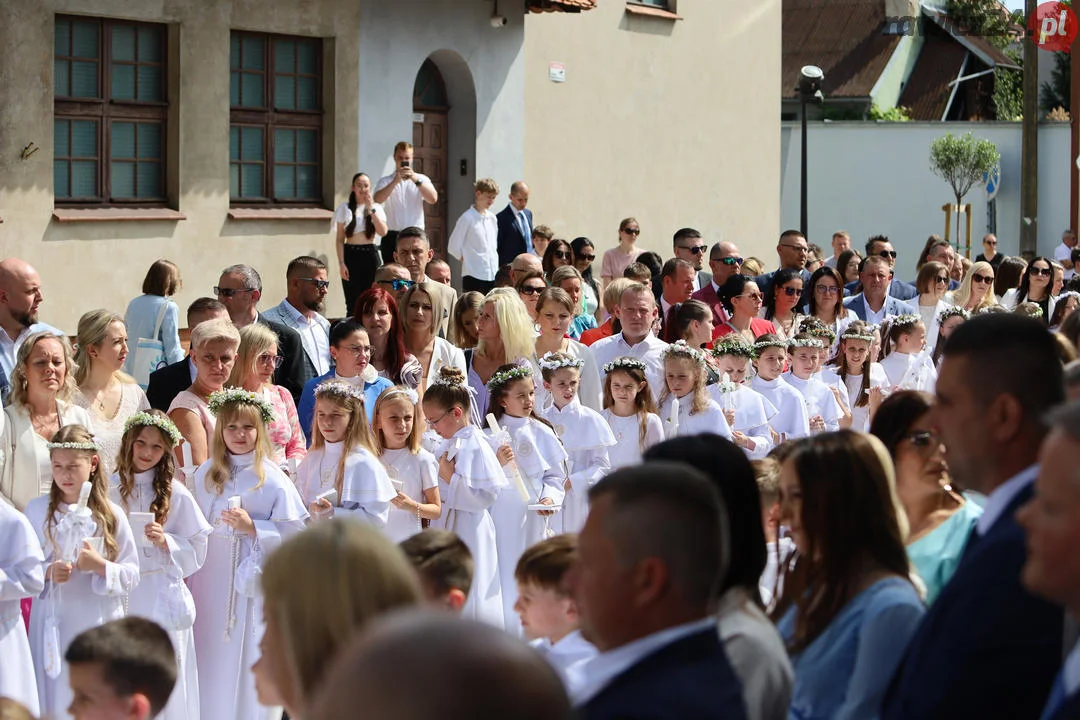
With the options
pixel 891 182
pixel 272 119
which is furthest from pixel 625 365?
pixel 891 182

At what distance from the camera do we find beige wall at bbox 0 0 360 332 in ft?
45.5

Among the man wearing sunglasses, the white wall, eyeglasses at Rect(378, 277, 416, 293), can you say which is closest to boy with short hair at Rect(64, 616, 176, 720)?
the man wearing sunglasses

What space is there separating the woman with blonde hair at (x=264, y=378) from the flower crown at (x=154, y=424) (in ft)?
3.00

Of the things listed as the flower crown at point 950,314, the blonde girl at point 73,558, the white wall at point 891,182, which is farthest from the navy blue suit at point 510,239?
the white wall at point 891,182

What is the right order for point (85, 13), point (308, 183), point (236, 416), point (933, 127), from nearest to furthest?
point (236, 416) → point (85, 13) → point (308, 183) → point (933, 127)

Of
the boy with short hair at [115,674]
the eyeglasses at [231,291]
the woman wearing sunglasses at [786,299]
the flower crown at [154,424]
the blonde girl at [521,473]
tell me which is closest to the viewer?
the boy with short hair at [115,674]

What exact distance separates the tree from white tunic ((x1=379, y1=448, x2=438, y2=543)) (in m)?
29.9

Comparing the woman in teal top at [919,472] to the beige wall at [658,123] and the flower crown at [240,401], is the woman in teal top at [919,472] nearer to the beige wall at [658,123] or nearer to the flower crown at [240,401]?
the flower crown at [240,401]

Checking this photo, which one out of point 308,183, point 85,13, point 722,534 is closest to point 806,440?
point 722,534

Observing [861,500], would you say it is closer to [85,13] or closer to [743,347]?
[743,347]

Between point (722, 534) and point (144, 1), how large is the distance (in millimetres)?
12993

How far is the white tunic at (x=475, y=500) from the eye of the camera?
25.3 ft

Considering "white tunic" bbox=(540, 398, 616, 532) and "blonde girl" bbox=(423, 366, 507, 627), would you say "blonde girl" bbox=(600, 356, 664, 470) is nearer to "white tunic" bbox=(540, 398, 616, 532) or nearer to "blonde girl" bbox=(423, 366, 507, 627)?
"white tunic" bbox=(540, 398, 616, 532)

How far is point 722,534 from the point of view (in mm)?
2836
